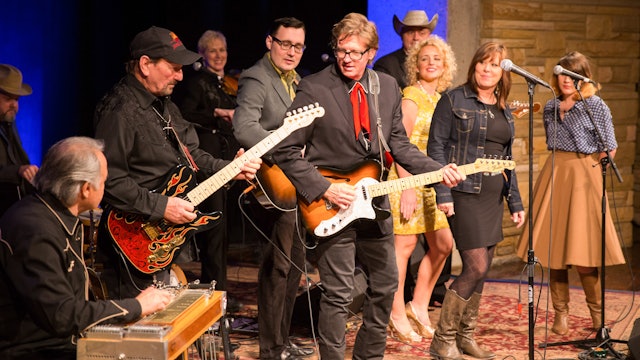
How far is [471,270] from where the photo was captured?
17.8ft

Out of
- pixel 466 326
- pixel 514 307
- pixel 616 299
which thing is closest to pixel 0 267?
pixel 466 326

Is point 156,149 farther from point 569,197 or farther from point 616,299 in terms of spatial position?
point 616,299

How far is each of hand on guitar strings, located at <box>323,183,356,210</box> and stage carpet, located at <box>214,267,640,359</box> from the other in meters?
1.51

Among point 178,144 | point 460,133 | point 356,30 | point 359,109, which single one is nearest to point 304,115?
point 359,109

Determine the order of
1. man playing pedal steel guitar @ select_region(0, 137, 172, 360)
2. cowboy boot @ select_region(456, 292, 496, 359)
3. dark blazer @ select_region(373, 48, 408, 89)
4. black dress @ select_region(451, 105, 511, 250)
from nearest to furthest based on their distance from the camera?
man playing pedal steel guitar @ select_region(0, 137, 172, 360) → black dress @ select_region(451, 105, 511, 250) → cowboy boot @ select_region(456, 292, 496, 359) → dark blazer @ select_region(373, 48, 408, 89)

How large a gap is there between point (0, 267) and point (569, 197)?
4.16m

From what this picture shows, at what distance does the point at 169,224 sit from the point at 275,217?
3.20 ft

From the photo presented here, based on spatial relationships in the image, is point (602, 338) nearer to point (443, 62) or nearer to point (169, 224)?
point (443, 62)

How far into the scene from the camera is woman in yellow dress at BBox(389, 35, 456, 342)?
6000 mm

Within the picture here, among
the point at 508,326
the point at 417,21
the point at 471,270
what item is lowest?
the point at 508,326

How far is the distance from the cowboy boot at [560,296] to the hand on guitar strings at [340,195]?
2.43 metres

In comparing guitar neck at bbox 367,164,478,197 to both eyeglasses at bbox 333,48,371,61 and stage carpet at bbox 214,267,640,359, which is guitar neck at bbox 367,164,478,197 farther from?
A: stage carpet at bbox 214,267,640,359

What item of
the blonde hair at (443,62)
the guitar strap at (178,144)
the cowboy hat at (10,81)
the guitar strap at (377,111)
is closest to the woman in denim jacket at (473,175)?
the blonde hair at (443,62)

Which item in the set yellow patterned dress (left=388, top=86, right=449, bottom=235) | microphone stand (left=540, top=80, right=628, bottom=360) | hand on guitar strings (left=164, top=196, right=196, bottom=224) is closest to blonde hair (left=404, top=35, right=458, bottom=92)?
yellow patterned dress (left=388, top=86, right=449, bottom=235)
